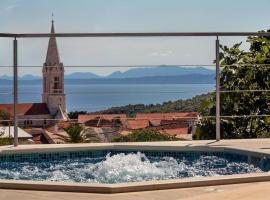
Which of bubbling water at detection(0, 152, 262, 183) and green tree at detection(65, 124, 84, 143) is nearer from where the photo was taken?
bubbling water at detection(0, 152, 262, 183)

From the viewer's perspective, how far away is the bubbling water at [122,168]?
388 cm

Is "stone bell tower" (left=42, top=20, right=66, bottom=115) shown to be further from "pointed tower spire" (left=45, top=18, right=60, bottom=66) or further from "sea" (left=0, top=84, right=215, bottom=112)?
"sea" (left=0, top=84, right=215, bottom=112)

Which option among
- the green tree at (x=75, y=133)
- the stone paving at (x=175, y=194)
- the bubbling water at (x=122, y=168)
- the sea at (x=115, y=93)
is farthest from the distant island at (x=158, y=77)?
the stone paving at (x=175, y=194)

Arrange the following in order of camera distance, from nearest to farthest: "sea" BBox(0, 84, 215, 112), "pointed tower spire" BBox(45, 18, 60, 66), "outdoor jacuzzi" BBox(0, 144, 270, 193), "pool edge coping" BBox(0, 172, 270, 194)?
1. "pool edge coping" BBox(0, 172, 270, 194)
2. "outdoor jacuzzi" BBox(0, 144, 270, 193)
3. "sea" BBox(0, 84, 215, 112)
4. "pointed tower spire" BBox(45, 18, 60, 66)

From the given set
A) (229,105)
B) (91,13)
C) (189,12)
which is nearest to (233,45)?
(229,105)

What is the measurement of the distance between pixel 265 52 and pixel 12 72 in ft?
12.3

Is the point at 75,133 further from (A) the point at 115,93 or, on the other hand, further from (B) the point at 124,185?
(B) the point at 124,185

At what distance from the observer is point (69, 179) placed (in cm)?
381

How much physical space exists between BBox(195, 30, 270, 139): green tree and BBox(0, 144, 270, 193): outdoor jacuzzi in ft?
4.62

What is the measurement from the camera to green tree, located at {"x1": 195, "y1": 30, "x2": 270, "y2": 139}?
20.1 feet

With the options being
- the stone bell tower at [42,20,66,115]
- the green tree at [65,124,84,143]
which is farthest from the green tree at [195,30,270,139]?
the stone bell tower at [42,20,66,115]

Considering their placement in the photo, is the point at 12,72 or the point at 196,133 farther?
the point at 196,133

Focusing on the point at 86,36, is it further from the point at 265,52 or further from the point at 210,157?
the point at 265,52

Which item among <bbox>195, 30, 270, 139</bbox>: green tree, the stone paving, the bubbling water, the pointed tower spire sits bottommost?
the bubbling water
